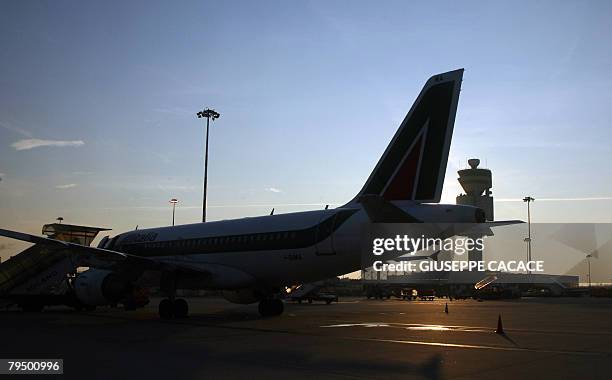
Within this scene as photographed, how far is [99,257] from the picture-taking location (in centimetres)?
2248

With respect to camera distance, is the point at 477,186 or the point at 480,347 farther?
the point at 477,186

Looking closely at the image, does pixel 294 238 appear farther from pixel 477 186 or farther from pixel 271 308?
pixel 477 186

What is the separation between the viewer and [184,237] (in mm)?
27812

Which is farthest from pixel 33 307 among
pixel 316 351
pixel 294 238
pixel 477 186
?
pixel 477 186

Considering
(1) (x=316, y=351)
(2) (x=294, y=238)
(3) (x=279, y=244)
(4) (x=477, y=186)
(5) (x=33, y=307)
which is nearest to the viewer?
(1) (x=316, y=351)

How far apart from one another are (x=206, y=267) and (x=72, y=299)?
31.3ft

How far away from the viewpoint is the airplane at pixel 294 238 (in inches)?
785

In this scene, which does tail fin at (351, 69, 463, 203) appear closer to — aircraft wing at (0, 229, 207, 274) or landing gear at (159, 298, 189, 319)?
aircraft wing at (0, 229, 207, 274)

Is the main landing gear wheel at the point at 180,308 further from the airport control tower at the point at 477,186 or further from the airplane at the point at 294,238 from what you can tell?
the airport control tower at the point at 477,186

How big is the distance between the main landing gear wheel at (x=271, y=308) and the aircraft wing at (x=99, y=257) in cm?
361

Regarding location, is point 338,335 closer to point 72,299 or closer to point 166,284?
point 166,284

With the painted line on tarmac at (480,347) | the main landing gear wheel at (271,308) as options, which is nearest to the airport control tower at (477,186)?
the main landing gear wheel at (271,308)

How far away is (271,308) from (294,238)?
17.0ft

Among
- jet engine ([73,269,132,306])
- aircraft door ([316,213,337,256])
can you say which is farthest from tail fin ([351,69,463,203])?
jet engine ([73,269,132,306])
